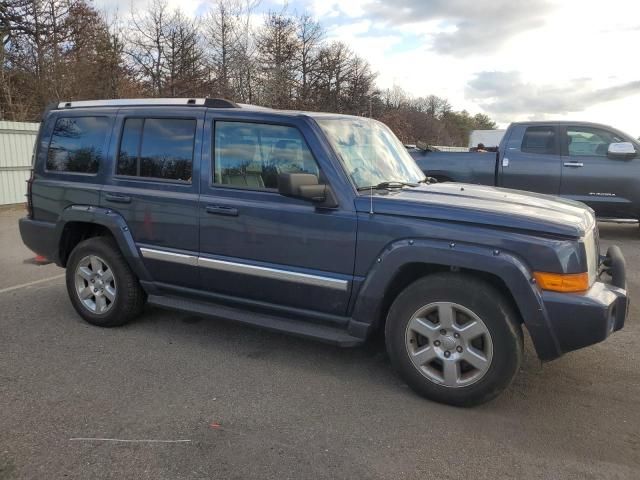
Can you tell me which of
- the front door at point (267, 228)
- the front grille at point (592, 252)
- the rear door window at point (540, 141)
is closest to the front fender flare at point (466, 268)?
the front door at point (267, 228)

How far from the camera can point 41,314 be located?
16.9 ft

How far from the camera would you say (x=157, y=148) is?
4.39 m

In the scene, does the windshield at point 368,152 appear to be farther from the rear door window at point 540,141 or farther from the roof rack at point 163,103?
the rear door window at point 540,141

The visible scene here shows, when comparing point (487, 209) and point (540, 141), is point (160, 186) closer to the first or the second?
point (487, 209)

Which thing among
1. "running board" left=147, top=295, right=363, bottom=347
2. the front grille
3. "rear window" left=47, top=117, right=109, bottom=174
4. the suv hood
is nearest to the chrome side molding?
"running board" left=147, top=295, right=363, bottom=347

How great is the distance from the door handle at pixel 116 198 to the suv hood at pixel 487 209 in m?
2.07

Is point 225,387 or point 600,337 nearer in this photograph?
point 600,337

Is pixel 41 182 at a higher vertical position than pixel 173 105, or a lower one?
lower

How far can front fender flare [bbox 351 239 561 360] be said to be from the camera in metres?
3.10

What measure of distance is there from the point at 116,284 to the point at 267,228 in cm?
169

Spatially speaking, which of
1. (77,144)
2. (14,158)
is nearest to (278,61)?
(14,158)

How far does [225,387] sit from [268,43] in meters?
23.9

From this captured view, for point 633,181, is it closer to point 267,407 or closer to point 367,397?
point 367,397

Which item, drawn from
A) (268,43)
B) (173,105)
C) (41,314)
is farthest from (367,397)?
(268,43)
